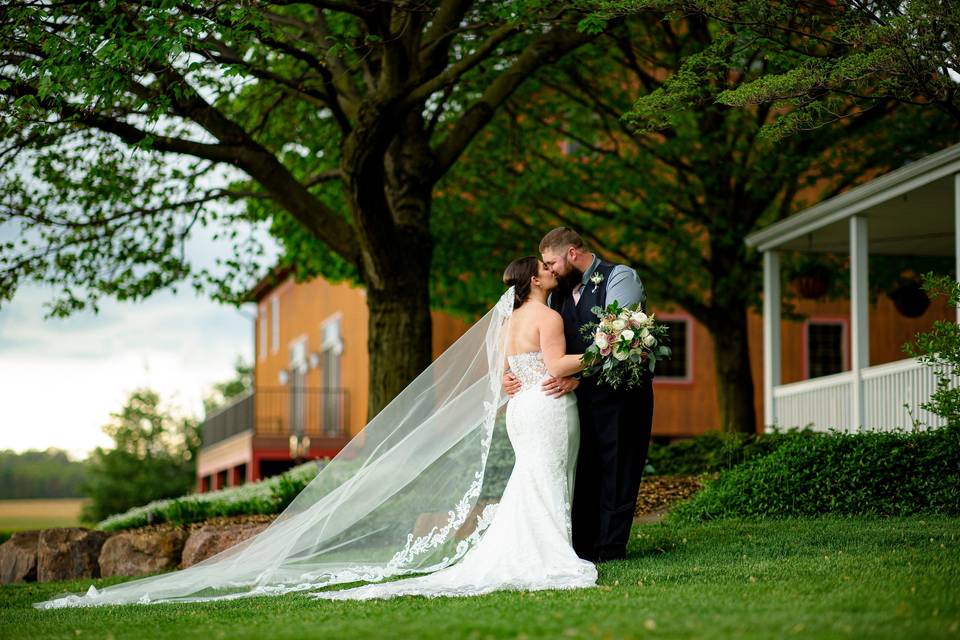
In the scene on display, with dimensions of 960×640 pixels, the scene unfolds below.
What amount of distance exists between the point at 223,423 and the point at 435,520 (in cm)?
2580

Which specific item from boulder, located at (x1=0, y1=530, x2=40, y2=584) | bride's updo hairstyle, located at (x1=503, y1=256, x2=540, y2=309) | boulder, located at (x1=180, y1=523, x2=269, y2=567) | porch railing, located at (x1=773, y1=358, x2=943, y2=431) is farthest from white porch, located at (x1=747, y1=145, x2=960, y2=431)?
boulder, located at (x1=0, y1=530, x2=40, y2=584)

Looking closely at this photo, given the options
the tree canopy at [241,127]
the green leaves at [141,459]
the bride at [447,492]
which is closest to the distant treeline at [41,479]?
the green leaves at [141,459]

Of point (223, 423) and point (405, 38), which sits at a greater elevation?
point (405, 38)

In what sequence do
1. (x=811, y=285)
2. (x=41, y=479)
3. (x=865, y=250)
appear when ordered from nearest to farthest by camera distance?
(x=865, y=250), (x=811, y=285), (x=41, y=479)

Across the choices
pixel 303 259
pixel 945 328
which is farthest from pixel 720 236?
pixel 945 328

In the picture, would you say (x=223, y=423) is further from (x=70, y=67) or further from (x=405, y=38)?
(x=70, y=67)

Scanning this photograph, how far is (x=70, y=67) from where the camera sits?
9711mm

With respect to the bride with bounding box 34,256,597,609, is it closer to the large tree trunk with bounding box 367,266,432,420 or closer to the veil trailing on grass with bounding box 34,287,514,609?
the veil trailing on grass with bounding box 34,287,514,609

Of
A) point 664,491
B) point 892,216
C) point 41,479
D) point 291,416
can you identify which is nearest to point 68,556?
point 664,491

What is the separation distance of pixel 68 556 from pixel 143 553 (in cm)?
117

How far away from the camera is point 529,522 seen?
797 cm

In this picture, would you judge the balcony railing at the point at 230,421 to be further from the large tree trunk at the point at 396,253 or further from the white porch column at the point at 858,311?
the white porch column at the point at 858,311

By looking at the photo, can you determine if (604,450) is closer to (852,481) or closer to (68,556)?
(852,481)

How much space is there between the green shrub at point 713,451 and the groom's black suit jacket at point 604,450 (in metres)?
4.15
